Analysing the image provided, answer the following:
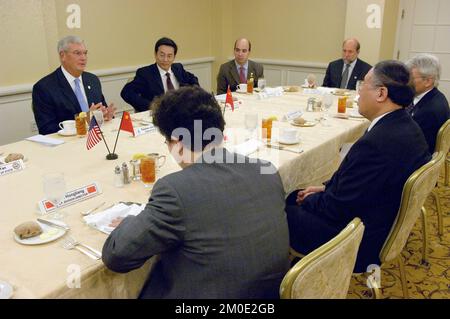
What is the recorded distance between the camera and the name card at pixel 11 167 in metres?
2.07

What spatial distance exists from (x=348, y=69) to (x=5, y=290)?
14.3ft

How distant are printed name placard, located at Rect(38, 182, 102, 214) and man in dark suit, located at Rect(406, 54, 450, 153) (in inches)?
88.6

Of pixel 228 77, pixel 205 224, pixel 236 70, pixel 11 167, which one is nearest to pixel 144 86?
pixel 228 77

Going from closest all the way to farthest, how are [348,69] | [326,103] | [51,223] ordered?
[51,223] < [326,103] < [348,69]

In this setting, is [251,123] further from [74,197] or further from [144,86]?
[144,86]

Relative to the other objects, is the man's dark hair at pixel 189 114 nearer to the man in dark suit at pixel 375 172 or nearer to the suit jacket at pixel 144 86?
the man in dark suit at pixel 375 172

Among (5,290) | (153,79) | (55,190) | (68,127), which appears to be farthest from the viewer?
(153,79)

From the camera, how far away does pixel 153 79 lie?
160 inches

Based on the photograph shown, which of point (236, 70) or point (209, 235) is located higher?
point (236, 70)

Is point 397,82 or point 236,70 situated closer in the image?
point 397,82

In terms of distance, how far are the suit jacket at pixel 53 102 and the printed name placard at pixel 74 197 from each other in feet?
4.58

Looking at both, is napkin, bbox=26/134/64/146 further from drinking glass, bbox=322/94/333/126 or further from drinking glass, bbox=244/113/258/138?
drinking glass, bbox=322/94/333/126

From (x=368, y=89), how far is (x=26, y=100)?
3.61m
